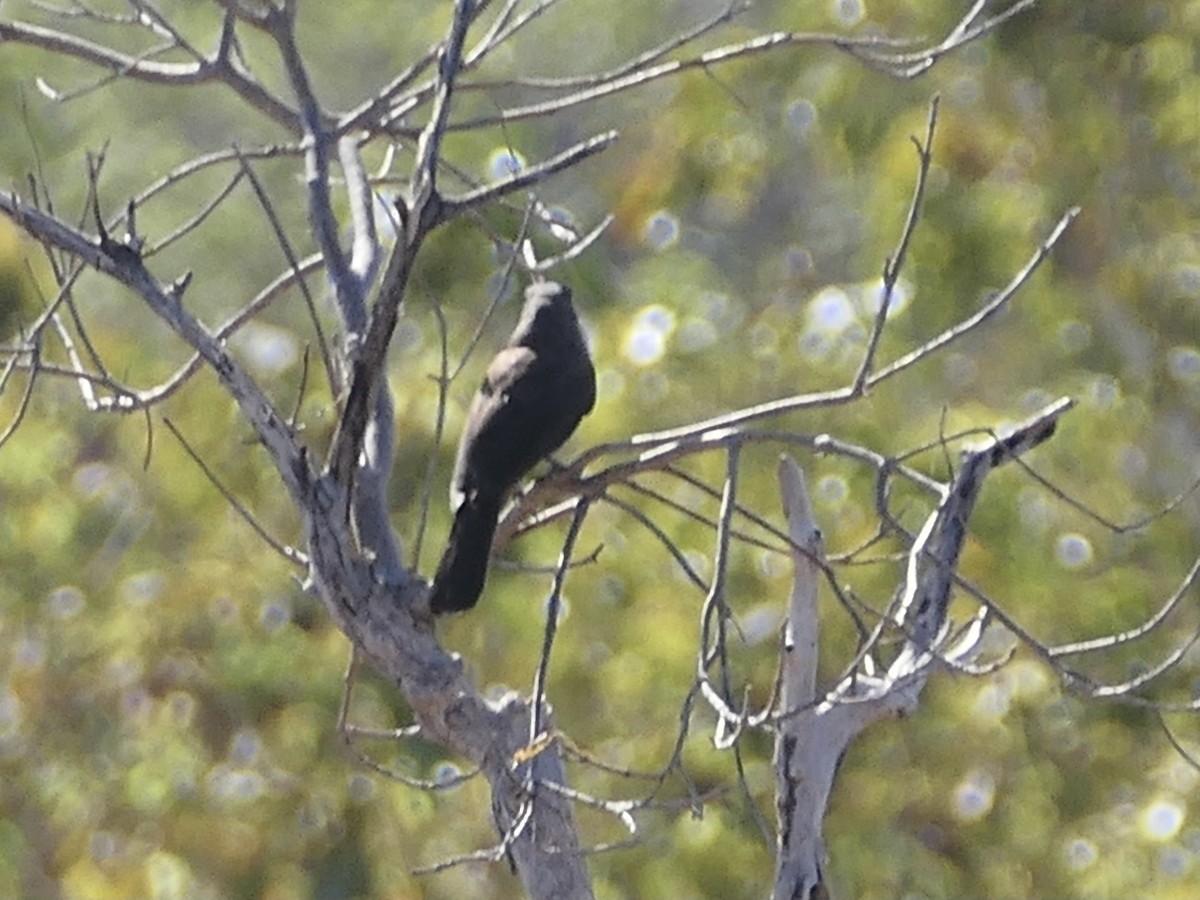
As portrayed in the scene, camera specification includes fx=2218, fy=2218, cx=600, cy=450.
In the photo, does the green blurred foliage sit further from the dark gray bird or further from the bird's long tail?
the bird's long tail

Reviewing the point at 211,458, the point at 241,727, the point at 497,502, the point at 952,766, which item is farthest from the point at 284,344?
the point at 497,502

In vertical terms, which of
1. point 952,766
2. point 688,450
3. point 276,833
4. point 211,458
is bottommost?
point 952,766

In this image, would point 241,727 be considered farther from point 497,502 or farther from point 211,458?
point 497,502

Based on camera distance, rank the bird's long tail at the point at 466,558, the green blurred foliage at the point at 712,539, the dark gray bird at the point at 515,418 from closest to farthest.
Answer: the bird's long tail at the point at 466,558 → the dark gray bird at the point at 515,418 → the green blurred foliage at the point at 712,539

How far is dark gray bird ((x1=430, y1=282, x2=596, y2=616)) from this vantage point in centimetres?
443

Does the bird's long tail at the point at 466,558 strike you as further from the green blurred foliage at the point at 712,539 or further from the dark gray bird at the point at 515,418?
the green blurred foliage at the point at 712,539

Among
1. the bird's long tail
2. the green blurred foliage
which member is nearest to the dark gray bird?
the bird's long tail

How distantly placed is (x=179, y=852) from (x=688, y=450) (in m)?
5.15

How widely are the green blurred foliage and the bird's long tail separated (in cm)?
231

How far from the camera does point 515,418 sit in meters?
5.02

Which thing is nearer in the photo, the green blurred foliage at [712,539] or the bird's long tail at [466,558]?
the bird's long tail at [466,558]

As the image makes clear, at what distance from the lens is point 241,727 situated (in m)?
8.46

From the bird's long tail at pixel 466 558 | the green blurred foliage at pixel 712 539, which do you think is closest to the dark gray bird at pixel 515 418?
the bird's long tail at pixel 466 558

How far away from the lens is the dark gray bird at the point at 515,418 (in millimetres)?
4430
